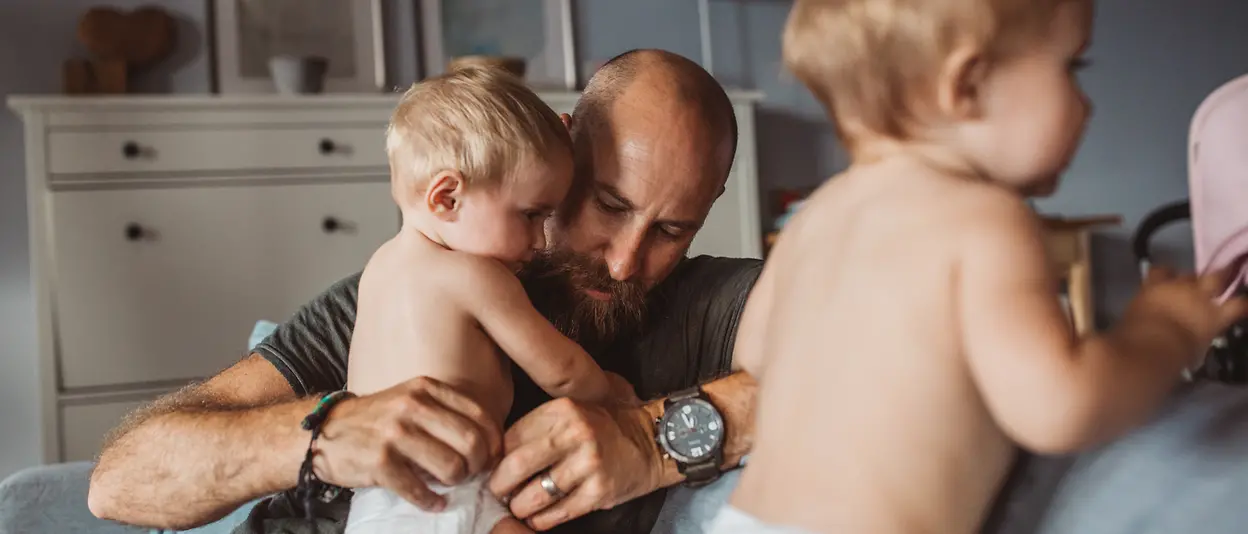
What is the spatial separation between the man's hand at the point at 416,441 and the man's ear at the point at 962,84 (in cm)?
51

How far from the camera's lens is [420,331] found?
100cm

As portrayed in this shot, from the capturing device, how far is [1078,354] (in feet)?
1.92

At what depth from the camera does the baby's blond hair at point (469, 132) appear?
101cm

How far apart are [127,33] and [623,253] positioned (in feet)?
7.82

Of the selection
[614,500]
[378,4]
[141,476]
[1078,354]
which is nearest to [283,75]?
[378,4]

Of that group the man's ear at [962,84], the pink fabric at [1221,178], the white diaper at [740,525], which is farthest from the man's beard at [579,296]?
the pink fabric at [1221,178]

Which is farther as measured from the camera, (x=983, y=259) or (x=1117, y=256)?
(x=1117, y=256)

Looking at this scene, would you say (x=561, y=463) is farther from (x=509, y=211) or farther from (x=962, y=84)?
(x=962, y=84)

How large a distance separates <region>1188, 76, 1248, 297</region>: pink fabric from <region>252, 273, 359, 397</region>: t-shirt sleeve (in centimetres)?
116

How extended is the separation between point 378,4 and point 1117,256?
2.95 metres

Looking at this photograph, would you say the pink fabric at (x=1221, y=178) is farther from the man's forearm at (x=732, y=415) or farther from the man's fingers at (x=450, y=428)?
the man's fingers at (x=450, y=428)

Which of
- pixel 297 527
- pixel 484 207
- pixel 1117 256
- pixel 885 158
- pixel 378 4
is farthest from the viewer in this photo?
pixel 1117 256

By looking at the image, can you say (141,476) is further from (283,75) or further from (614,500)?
(283,75)

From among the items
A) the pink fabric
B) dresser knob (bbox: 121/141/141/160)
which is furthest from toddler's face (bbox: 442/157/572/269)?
dresser knob (bbox: 121/141/141/160)
